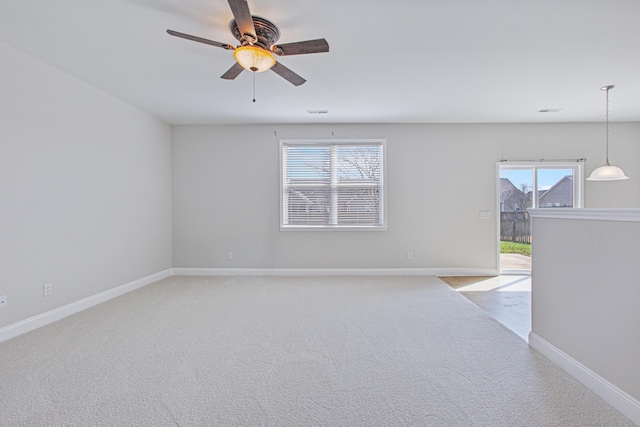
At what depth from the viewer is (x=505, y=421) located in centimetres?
162

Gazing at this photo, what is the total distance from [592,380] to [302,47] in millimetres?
2914

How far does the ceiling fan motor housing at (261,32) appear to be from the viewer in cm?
220

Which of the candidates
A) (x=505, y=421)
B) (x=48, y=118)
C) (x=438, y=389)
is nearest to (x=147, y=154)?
(x=48, y=118)

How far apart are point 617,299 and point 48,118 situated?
483 cm

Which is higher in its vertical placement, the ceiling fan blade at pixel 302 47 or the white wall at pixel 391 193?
the ceiling fan blade at pixel 302 47

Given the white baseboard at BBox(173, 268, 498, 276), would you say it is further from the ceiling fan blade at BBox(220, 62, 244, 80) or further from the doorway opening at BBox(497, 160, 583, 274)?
the ceiling fan blade at BBox(220, 62, 244, 80)

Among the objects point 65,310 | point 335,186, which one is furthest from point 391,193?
point 65,310

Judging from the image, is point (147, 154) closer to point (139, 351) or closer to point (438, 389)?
point (139, 351)

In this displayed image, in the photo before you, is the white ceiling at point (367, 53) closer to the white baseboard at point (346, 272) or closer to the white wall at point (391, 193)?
the white wall at point (391, 193)

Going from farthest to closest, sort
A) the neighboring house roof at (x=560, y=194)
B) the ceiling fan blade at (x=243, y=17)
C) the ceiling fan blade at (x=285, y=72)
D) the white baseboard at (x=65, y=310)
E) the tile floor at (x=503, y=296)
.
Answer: the neighboring house roof at (x=560, y=194)
the tile floor at (x=503, y=296)
the white baseboard at (x=65, y=310)
the ceiling fan blade at (x=285, y=72)
the ceiling fan blade at (x=243, y=17)

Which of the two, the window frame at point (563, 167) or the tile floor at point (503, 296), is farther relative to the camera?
the window frame at point (563, 167)

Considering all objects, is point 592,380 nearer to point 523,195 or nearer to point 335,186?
point 335,186

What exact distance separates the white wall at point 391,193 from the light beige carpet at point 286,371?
5.55ft

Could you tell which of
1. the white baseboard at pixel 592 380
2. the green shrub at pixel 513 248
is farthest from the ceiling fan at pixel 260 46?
the green shrub at pixel 513 248
